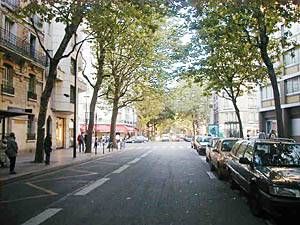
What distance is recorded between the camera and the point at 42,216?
941 centimetres

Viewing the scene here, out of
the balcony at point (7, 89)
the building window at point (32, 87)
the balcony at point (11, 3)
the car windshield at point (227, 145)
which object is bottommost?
the car windshield at point (227, 145)

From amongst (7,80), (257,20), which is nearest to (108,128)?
(7,80)

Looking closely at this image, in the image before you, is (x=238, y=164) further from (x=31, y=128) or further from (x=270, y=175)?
(x=31, y=128)

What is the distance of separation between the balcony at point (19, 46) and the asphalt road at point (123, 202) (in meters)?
14.6

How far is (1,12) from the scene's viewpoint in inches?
1128

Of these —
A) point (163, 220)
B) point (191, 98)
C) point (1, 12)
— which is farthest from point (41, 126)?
point (191, 98)

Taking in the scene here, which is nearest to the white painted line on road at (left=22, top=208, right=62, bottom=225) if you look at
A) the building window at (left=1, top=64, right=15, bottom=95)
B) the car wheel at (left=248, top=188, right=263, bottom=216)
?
the car wheel at (left=248, top=188, right=263, bottom=216)

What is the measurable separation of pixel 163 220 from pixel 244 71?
22.1m

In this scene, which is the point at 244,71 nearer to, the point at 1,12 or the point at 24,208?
the point at 1,12

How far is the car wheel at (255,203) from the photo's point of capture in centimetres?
959

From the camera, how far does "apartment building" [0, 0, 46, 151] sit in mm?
29023

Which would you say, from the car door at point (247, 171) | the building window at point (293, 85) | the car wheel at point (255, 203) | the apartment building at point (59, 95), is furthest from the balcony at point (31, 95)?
the car wheel at point (255, 203)

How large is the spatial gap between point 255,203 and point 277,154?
150cm

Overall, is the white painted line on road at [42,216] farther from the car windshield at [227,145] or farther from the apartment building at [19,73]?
the apartment building at [19,73]
